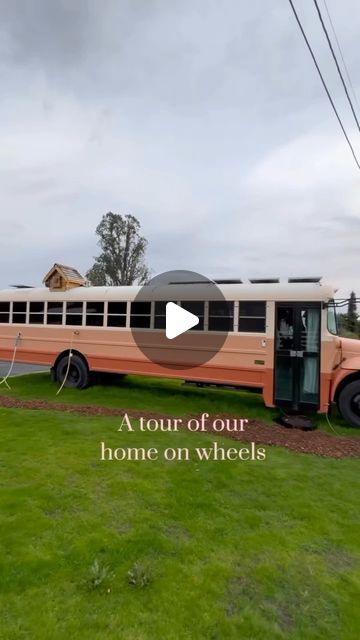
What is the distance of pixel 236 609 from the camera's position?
2.98 metres

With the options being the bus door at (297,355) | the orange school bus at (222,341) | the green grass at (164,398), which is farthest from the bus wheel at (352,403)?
the bus door at (297,355)

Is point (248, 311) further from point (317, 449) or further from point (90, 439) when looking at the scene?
point (90, 439)

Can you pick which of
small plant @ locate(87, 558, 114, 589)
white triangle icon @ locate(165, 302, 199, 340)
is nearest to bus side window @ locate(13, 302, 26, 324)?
white triangle icon @ locate(165, 302, 199, 340)

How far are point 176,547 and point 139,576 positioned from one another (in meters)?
0.59

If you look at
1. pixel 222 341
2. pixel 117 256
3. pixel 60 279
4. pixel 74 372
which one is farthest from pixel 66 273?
pixel 117 256

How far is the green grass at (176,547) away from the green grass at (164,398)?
2.96 m

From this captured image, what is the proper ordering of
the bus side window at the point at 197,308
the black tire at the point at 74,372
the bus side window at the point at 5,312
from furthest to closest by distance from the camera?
the bus side window at the point at 5,312
the black tire at the point at 74,372
the bus side window at the point at 197,308

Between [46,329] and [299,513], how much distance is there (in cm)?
893

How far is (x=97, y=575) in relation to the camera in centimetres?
317

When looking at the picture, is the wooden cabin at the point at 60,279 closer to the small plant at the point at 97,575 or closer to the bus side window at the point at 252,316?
the bus side window at the point at 252,316

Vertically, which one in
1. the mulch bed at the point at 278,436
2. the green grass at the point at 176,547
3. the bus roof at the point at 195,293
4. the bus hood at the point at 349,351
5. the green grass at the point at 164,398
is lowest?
the green grass at the point at 176,547

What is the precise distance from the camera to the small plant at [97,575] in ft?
10.2

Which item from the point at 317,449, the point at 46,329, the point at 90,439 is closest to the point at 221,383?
the point at 317,449

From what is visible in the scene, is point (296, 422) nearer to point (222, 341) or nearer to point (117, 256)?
point (222, 341)
